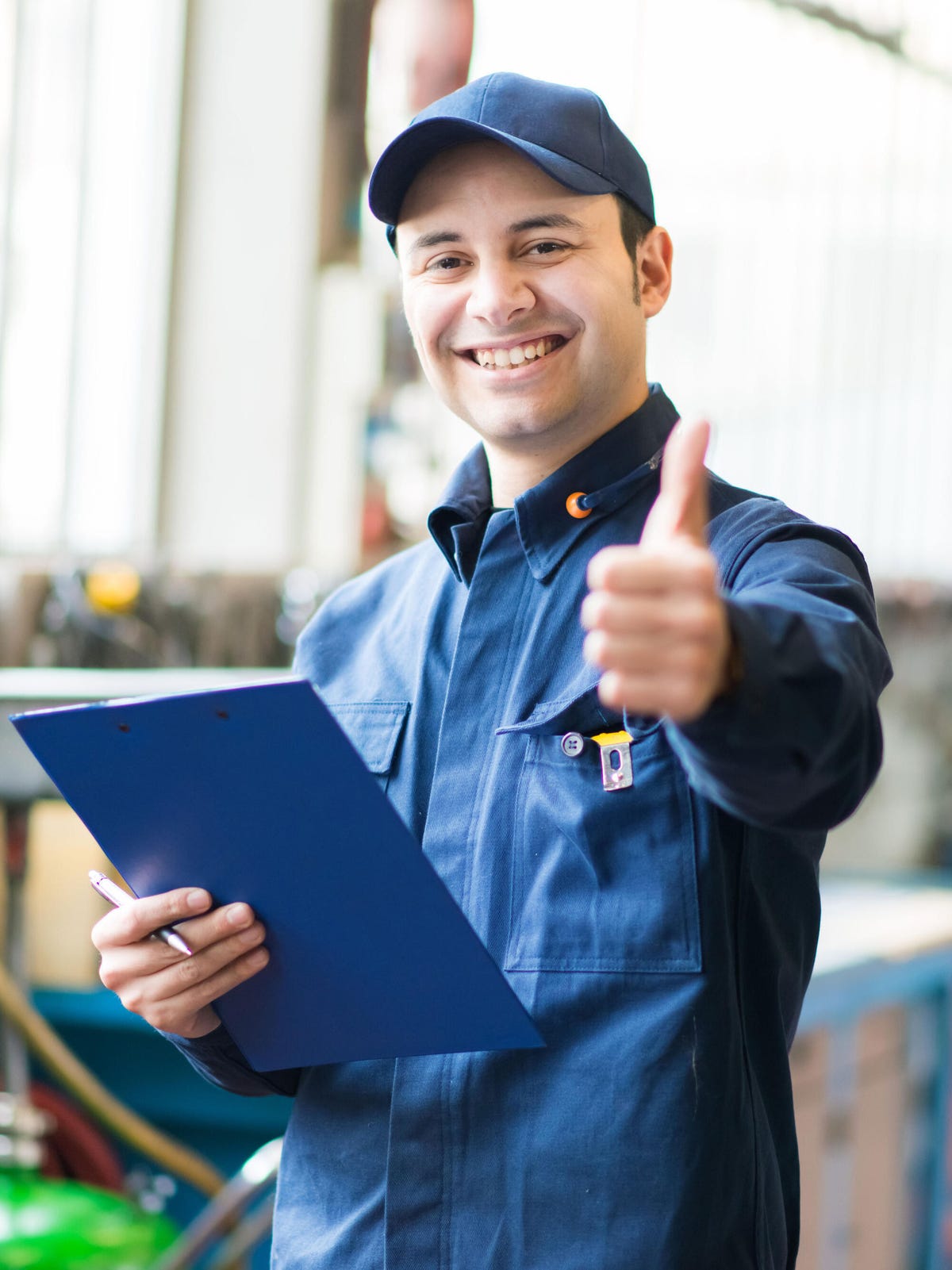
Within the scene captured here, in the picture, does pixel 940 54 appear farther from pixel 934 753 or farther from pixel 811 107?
pixel 934 753

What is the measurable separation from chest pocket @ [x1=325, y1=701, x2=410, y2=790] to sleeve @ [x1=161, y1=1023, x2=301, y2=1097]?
24 cm

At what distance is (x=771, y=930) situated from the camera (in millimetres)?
1109

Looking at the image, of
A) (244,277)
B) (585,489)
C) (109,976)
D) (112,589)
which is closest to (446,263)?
(585,489)

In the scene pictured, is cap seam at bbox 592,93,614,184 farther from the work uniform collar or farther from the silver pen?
the silver pen

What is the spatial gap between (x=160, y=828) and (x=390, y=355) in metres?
Answer: 3.65

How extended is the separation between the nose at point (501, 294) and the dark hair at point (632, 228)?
0.35 ft

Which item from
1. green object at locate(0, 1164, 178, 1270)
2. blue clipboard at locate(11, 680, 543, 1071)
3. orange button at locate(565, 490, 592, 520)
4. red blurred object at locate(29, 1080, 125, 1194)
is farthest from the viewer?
red blurred object at locate(29, 1080, 125, 1194)

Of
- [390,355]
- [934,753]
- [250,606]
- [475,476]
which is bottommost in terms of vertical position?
[934,753]

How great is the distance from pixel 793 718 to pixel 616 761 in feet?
0.75

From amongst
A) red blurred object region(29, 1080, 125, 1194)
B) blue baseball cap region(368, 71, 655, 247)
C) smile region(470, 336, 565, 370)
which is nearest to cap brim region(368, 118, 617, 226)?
blue baseball cap region(368, 71, 655, 247)

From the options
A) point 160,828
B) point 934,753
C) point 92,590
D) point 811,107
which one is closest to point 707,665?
point 160,828

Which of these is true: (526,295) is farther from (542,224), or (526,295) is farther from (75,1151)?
(75,1151)

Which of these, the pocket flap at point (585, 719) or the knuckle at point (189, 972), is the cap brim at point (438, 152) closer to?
the pocket flap at point (585, 719)

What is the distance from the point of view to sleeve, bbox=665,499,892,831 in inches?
34.9
